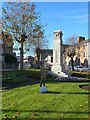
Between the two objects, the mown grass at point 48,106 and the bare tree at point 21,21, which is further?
the bare tree at point 21,21

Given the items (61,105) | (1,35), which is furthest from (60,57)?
(61,105)

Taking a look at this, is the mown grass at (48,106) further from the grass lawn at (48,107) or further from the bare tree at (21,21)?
the bare tree at (21,21)

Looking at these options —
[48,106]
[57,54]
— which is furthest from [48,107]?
[57,54]

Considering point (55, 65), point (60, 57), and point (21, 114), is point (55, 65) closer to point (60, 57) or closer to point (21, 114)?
point (60, 57)

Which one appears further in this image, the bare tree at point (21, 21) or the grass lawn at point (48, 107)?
the bare tree at point (21, 21)

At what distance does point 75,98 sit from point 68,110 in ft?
6.63

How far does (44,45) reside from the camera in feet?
206

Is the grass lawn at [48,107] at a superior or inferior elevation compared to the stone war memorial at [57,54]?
inferior

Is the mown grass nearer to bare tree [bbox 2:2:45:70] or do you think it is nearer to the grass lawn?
the grass lawn

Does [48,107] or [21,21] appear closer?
[48,107]

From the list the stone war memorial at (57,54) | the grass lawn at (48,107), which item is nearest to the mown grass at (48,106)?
the grass lawn at (48,107)

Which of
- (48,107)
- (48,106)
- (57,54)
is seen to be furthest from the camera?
(57,54)

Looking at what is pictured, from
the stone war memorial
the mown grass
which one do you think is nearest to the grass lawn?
the mown grass

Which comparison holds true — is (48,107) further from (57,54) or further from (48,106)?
(57,54)
